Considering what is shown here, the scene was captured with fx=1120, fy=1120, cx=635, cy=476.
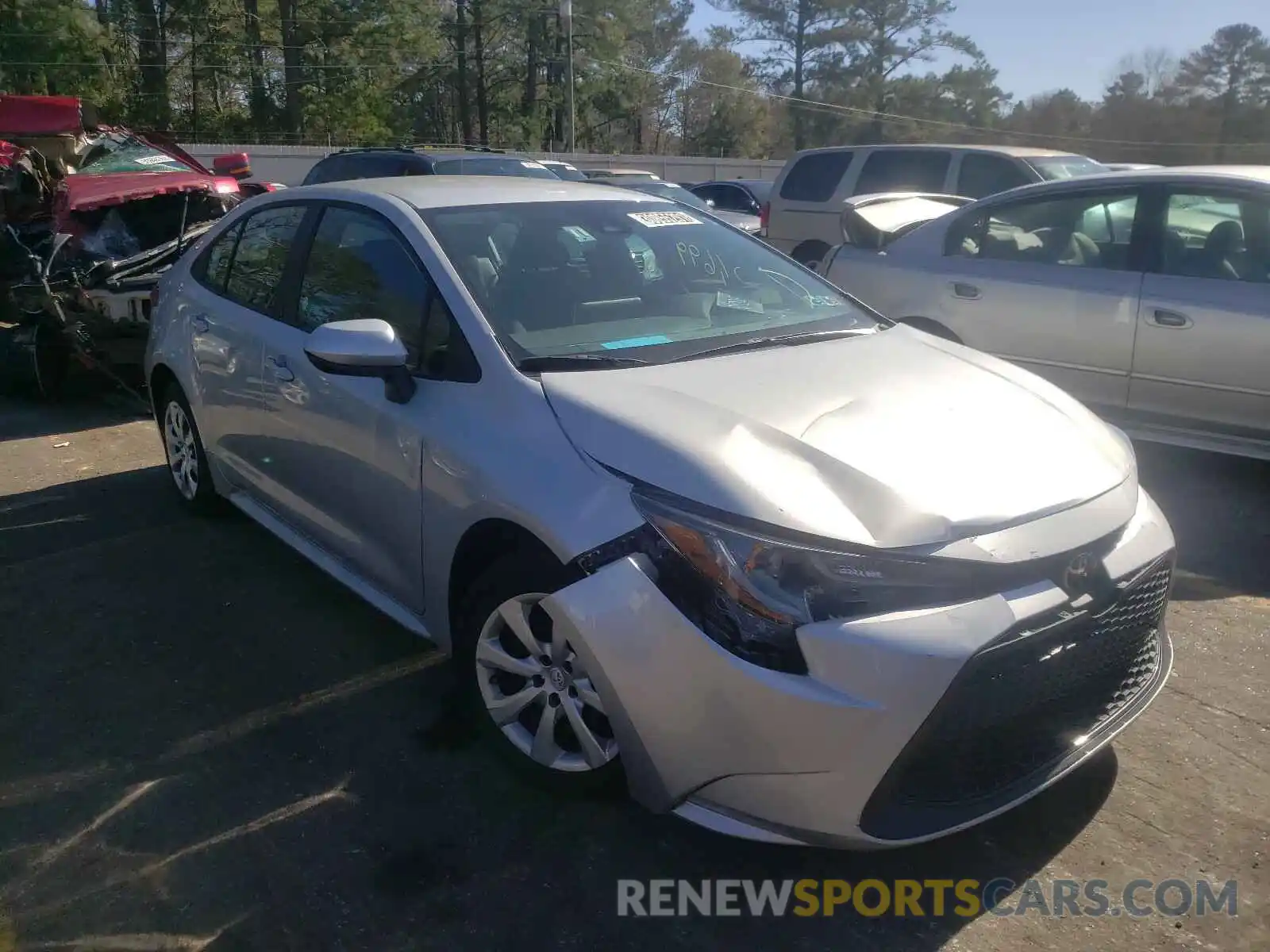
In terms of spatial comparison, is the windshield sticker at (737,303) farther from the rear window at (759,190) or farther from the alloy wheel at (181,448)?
the rear window at (759,190)

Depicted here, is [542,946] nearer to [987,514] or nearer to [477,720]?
[477,720]

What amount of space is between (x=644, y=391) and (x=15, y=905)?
203 cm

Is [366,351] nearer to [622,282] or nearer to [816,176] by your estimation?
[622,282]

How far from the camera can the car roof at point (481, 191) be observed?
3.93 metres

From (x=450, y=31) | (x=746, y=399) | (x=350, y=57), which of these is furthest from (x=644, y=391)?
(x=450, y=31)

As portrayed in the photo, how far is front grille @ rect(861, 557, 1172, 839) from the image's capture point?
2441mm

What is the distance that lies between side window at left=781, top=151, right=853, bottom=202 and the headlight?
968 centimetres

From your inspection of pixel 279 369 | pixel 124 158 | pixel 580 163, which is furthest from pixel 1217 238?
pixel 580 163

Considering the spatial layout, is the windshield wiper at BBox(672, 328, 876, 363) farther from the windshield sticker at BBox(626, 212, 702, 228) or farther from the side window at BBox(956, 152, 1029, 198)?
the side window at BBox(956, 152, 1029, 198)

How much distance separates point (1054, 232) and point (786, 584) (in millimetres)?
4510

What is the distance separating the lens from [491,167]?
37.1ft

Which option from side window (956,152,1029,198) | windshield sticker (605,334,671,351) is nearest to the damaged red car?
windshield sticker (605,334,671,351)

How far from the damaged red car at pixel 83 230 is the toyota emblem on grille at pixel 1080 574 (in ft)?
22.2

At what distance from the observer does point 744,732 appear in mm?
2480
